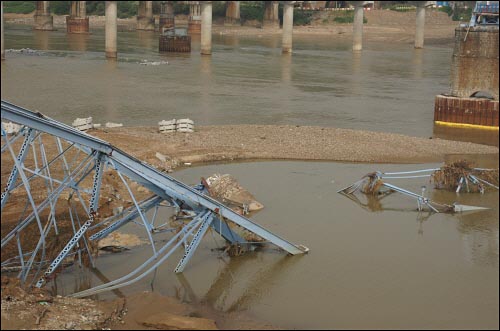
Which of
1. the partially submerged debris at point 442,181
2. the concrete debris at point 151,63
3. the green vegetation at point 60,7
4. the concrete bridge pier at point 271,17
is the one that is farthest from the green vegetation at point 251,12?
the partially submerged debris at point 442,181

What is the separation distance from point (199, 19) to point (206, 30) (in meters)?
24.7

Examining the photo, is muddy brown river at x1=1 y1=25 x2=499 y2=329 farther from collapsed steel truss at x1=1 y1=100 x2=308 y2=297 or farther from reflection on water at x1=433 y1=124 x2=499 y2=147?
collapsed steel truss at x1=1 y1=100 x2=308 y2=297

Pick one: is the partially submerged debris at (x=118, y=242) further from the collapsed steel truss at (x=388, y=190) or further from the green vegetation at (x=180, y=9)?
the green vegetation at (x=180, y=9)

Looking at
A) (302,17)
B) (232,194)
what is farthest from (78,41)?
(232,194)

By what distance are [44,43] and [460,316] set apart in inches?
2130

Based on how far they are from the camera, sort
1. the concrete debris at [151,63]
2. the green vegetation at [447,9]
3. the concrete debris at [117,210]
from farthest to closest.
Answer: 1. the green vegetation at [447,9]
2. the concrete debris at [151,63]
3. the concrete debris at [117,210]

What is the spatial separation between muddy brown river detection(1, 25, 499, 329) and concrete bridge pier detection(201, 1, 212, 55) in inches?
470

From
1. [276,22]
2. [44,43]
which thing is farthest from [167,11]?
[44,43]

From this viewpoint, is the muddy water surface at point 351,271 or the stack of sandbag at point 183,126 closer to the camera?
the muddy water surface at point 351,271

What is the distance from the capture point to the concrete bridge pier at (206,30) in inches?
2196

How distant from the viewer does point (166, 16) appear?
7981 centimetres

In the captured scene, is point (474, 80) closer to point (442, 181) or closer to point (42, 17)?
point (442, 181)

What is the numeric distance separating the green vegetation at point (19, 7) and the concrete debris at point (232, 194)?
83269 millimetres

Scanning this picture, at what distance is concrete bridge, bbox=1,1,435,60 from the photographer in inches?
2151
